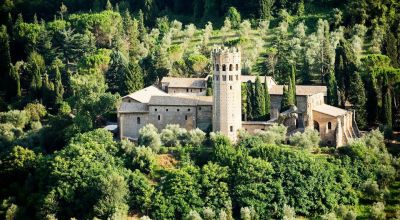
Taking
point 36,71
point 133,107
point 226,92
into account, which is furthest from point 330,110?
point 36,71

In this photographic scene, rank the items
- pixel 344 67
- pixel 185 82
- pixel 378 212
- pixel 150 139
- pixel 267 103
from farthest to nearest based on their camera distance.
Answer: pixel 344 67, pixel 185 82, pixel 267 103, pixel 150 139, pixel 378 212

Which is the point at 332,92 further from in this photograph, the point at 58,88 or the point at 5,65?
the point at 5,65

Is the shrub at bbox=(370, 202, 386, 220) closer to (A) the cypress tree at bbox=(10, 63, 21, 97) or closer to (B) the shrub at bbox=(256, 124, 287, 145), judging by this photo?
(B) the shrub at bbox=(256, 124, 287, 145)

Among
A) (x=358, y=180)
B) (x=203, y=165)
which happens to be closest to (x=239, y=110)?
(x=203, y=165)

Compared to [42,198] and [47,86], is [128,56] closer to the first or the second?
[47,86]

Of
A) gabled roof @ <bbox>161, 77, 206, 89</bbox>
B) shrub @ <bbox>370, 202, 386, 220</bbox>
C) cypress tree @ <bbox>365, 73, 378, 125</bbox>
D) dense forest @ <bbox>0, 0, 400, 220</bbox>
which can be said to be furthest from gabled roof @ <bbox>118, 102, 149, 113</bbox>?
shrub @ <bbox>370, 202, 386, 220</bbox>

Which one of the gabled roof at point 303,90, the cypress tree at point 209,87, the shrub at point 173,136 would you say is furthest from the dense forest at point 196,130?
the cypress tree at point 209,87

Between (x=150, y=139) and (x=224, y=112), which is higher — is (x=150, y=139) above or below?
below
